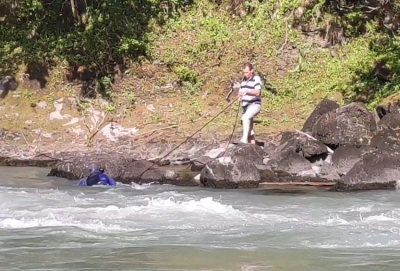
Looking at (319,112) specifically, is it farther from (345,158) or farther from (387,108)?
(345,158)

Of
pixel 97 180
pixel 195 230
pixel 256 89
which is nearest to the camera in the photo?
pixel 195 230

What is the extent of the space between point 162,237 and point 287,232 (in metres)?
1.40

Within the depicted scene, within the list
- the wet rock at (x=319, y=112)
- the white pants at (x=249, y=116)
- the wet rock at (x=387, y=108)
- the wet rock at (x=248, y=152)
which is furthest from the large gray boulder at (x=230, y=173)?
the wet rock at (x=387, y=108)

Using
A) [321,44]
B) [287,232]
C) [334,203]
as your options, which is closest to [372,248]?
[287,232]

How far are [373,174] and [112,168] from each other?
4462mm

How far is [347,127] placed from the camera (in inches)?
520

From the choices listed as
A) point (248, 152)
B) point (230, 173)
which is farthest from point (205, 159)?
point (230, 173)

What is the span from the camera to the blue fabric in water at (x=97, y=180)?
12164mm

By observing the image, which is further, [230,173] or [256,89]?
[256,89]

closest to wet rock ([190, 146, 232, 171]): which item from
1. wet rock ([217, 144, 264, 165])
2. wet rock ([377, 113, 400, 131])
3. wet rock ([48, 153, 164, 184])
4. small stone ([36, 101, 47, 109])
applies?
wet rock ([217, 144, 264, 165])

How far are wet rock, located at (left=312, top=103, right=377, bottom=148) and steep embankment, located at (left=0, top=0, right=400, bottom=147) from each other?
110 inches

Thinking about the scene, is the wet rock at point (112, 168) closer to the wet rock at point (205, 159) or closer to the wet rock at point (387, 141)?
the wet rock at point (205, 159)

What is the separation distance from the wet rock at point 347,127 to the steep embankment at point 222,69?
110 inches

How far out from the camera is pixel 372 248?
748 centimetres
